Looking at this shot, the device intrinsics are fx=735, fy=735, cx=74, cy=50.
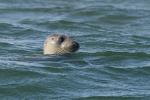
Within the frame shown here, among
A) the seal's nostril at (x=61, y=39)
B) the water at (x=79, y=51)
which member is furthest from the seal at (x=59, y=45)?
the water at (x=79, y=51)

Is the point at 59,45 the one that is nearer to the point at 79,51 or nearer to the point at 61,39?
the point at 61,39

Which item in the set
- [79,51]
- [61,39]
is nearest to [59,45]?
[61,39]

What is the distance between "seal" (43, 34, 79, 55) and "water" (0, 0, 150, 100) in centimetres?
18

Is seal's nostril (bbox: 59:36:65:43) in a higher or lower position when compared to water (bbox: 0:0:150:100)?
higher

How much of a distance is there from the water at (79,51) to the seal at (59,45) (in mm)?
179

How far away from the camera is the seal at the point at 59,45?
14266mm

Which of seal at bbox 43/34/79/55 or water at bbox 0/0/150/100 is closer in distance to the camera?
water at bbox 0/0/150/100

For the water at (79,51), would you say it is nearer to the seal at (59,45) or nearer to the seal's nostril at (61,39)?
the seal at (59,45)

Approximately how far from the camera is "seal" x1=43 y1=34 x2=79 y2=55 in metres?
14.3

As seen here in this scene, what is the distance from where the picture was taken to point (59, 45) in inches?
566

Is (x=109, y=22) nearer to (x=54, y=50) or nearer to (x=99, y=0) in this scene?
(x=99, y=0)

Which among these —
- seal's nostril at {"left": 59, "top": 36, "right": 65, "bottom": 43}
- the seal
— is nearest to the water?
the seal

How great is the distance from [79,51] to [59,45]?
111 cm

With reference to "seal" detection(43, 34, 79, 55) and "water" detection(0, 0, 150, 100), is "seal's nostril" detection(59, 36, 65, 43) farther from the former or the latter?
"water" detection(0, 0, 150, 100)
